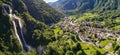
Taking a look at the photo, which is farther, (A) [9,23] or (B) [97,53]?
(A) [9,23]

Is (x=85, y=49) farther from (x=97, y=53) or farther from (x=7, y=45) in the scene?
(x=7, y=45)

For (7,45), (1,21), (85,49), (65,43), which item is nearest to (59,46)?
(65,43)

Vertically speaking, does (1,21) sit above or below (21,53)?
above

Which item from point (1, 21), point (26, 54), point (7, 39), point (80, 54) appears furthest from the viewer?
point (1, 21)

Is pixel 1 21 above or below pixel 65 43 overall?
above

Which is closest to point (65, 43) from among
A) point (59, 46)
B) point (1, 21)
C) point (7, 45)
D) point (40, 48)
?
point (59, 46)

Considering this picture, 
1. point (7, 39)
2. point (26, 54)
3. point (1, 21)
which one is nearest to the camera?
point (26, 54)

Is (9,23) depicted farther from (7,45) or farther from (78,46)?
(78,46)

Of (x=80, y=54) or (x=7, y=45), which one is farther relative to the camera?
(x=7, y=45)

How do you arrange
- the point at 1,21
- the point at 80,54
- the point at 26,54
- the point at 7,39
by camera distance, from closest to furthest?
the point at 80,54, the point at 26,54, the point at 7,39, the point at 1,21
